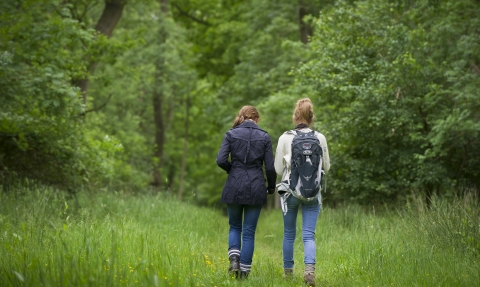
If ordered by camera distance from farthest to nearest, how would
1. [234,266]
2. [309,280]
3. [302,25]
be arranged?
[302,25], [234,266], [309,280]

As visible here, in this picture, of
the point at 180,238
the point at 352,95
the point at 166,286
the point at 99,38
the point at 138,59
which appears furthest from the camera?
the point at 138,59

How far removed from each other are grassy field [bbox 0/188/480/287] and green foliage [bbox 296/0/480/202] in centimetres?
249

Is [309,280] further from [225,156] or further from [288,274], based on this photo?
[225,156]

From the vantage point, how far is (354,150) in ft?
47.1

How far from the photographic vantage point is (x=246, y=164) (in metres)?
6.85

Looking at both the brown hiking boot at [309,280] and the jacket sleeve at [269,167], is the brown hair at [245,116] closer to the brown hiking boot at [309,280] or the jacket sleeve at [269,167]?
the jacket sleeve at [269,167]

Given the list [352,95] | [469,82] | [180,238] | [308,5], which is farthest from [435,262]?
[308,5]

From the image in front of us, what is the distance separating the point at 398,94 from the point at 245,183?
7077mm

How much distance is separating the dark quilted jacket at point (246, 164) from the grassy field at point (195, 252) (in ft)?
2.89

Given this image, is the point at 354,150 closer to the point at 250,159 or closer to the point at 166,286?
the point at 250,159

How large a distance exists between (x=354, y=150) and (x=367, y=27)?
290cm

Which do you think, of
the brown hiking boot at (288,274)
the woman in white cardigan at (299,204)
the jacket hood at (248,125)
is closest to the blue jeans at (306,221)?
the woman in white cardigan at (299,204)

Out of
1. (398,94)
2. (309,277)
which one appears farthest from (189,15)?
(309,277)

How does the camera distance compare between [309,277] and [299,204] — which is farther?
[299,204]
